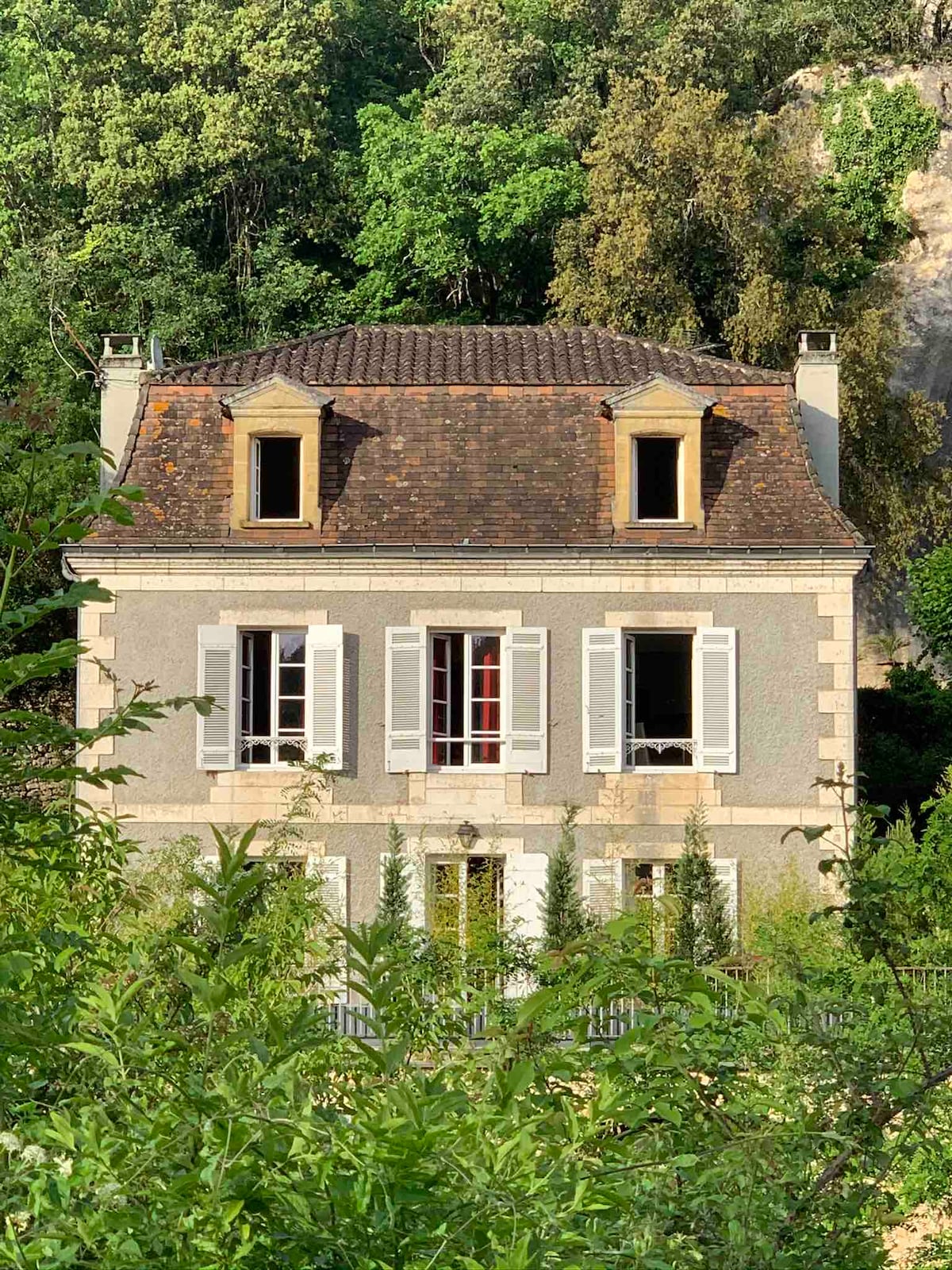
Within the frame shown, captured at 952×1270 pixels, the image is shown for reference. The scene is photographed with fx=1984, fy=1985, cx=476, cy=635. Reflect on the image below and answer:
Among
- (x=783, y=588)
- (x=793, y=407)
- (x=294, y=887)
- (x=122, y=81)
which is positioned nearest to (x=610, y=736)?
(x=783, y=588)

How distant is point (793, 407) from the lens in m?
23.3

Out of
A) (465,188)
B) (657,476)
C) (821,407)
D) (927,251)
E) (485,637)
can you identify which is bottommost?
(485,637)

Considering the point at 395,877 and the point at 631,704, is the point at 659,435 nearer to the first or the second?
the point at 631,704

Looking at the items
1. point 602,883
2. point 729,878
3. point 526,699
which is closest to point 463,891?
point 602,883

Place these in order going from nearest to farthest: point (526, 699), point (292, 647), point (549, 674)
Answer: point (526, 699) → point (549, 674) → point (292, 647)

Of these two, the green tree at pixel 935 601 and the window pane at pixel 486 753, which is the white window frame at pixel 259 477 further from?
the green tree at pixel 935 601

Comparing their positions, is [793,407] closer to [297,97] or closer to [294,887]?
[294,887]

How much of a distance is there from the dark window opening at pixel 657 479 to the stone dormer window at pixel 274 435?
3.78 meters

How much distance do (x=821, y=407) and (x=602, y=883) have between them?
264 inches

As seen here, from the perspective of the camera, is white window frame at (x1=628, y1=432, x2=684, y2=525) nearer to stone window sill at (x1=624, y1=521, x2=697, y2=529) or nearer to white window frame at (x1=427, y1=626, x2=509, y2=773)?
stone window sill at (x1=624, y1=521, x2=697, y2=529)

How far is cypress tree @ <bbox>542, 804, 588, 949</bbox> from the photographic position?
2077 cm

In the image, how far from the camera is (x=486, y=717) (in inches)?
893

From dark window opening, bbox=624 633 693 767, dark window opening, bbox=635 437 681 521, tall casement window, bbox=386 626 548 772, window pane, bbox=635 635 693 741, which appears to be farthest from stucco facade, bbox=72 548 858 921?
dark window opening, bbox=635 437 681 521

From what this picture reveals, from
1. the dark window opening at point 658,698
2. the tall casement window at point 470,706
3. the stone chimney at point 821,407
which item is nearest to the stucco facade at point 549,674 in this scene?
the tall casement window at point 470,706
